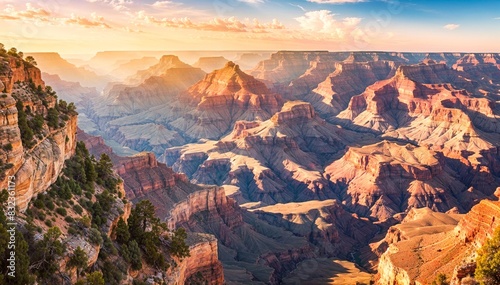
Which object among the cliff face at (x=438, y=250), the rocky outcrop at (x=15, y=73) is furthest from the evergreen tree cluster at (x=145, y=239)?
the cliff face at (x=438, y=250)

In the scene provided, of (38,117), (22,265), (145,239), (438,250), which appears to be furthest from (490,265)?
(38,117)

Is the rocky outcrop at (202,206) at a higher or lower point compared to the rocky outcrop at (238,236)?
higher

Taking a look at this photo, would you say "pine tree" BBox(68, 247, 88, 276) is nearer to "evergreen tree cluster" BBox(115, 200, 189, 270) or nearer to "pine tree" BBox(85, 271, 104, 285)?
"pine tree" BBox(85, 271, 104, 285)

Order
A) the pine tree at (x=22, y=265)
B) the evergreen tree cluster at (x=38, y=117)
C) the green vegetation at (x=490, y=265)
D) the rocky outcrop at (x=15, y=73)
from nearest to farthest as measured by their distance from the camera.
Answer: the pine tree at (x=22, y=265) → the evergreen tree cluster at (x=38, y=117) → the rocky outcrop at (x=15, y=73) → the green vegetation at (x=490, y=265)

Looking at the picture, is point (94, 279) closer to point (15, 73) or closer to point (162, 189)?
point (15, 73)

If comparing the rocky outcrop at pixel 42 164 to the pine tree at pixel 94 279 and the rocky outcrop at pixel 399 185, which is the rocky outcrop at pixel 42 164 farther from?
the rocky outcrop at pixel 399 185

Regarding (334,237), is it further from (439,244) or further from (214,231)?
(439,244)

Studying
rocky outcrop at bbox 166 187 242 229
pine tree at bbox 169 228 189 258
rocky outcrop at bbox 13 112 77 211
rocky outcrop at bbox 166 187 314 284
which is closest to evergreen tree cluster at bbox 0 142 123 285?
rocky outcrop at bbox 13 112 77 211
